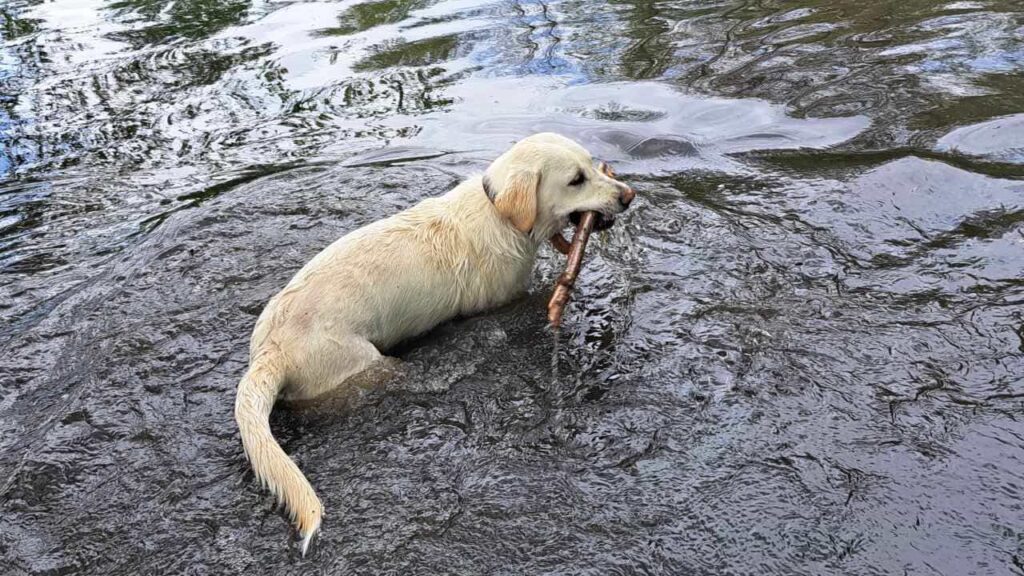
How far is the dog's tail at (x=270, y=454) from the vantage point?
11.5ft

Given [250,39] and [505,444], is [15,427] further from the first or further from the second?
[250,39]

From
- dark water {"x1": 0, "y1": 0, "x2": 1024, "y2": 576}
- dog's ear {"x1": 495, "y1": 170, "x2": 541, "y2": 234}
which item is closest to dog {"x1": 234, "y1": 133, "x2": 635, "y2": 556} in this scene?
dog's ear {"x1": 495, "y1": 170, "x2": 541, "y2": 234}

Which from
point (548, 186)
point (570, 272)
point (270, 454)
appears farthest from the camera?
point (548, 186)

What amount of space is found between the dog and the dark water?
0.25m

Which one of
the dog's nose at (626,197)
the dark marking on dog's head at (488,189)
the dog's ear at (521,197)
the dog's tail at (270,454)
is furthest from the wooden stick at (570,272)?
the dog's tail at (270,454)

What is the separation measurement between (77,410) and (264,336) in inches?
40.9

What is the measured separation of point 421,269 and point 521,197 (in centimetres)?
72

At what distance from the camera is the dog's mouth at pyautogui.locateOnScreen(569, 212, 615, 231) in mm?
5171

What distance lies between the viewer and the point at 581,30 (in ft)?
36.6

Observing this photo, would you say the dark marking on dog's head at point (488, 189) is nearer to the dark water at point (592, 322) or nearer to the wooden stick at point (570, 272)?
the wooden stick at point (570, 272)

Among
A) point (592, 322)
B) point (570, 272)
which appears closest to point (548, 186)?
point (570, 272)

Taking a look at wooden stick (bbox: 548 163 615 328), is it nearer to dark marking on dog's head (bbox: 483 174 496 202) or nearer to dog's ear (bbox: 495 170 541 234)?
dog's ear (bbox: 495 170 541 234)

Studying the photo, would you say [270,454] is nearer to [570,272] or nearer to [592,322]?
[570,272]

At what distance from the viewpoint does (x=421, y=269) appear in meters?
4.93
